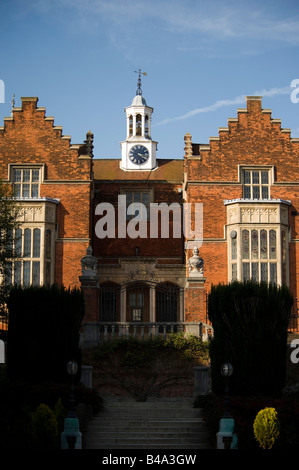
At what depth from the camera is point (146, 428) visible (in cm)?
2127

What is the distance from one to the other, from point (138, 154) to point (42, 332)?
20822mm

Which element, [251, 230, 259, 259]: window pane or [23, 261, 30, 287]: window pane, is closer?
[23, 261, 30, 287]: window pane

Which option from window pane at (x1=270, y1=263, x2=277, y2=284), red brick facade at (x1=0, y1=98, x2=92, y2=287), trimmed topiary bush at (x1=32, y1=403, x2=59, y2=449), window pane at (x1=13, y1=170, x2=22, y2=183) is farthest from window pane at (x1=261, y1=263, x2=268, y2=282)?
trimmed topiary bush at (x1=32, y1=403, x2=59, y2=449)

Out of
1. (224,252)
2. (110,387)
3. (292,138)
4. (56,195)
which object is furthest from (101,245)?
(110,387)

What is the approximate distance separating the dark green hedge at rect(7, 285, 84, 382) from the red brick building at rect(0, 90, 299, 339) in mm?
9315

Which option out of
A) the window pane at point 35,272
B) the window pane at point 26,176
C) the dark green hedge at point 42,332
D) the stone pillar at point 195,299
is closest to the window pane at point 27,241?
the window pane at point 35,272

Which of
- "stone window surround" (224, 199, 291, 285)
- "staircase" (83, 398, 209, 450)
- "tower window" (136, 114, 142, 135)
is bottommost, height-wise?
"staircase" (83, 398, 209, 450)

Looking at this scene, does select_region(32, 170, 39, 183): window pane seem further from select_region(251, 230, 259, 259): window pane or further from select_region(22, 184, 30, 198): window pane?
select_region(251, 230, 259, 259): window pane

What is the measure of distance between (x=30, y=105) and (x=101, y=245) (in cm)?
760

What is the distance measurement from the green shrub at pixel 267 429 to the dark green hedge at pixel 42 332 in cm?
663

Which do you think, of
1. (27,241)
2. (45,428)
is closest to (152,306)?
(27,241)

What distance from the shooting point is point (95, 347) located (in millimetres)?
28094

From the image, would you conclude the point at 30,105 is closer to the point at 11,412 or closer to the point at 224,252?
the point at 224,252

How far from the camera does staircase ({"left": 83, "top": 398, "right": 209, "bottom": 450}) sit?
20.4 meters
